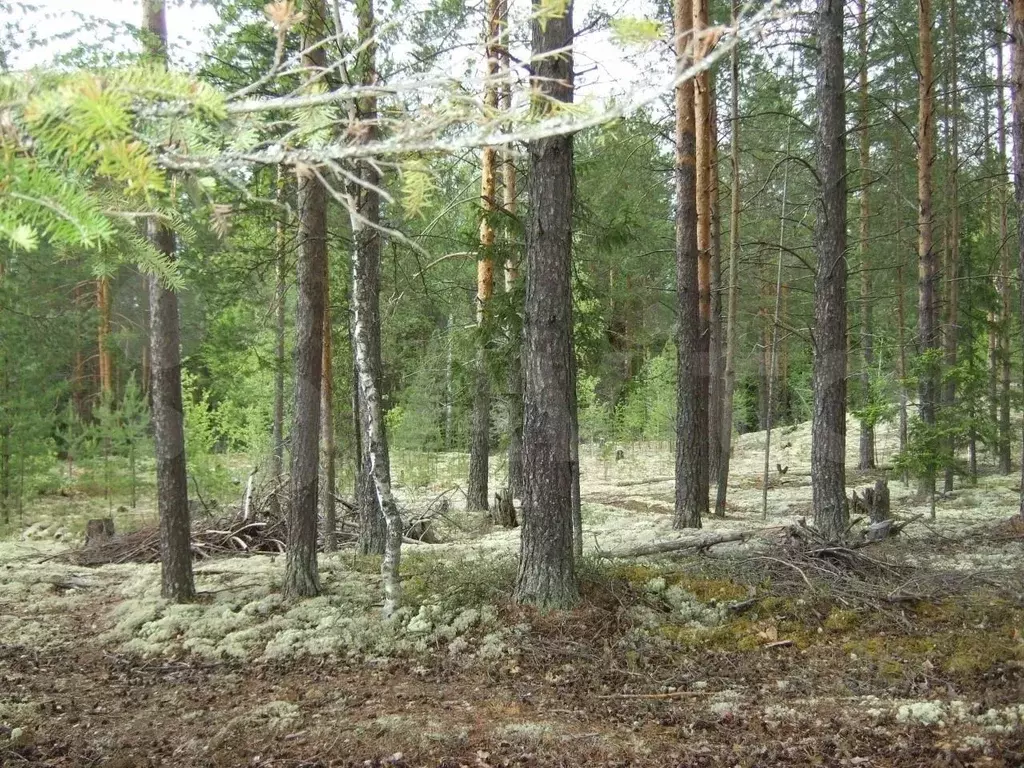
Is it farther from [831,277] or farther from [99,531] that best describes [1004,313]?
[99,531]

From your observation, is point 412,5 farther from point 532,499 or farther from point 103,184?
point 103,184

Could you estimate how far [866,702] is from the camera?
4316mm

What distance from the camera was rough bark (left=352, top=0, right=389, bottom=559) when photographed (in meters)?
6.57

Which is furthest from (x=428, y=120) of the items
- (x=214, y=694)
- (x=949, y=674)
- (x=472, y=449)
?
(x=472, y=449)

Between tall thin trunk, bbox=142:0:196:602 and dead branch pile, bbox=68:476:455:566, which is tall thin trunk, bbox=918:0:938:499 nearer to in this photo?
dead branch pile, bbox=68:476:455:566

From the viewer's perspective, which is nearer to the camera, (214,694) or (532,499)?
(214,694)

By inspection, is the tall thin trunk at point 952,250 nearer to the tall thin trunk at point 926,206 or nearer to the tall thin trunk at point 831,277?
the tall thin trunk at point 926,206

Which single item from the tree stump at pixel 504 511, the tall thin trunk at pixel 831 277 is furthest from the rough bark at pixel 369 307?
the tall thin trunk at pixel 831 277

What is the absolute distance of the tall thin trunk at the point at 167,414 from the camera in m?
6.49

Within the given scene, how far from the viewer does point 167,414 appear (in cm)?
664

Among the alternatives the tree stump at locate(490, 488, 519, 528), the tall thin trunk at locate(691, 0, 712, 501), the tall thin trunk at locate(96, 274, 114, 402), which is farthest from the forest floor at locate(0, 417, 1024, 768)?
the tall thin trunk at locate(96, 274, 114, 402)

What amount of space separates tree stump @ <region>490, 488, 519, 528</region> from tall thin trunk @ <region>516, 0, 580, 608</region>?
218 inches

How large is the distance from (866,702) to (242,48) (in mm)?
9466

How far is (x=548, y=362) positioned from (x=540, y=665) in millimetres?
2396
